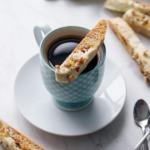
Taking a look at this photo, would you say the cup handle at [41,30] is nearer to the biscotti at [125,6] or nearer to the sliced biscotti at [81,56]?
the sliced biscotti at [81,56]

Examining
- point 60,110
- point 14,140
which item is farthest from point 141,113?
point 14,140

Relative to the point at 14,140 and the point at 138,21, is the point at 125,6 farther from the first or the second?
the point at 14,140

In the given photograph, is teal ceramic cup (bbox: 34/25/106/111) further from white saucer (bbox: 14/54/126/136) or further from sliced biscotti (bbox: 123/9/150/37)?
sliced biscotti (bbox: 123/9/150/37)

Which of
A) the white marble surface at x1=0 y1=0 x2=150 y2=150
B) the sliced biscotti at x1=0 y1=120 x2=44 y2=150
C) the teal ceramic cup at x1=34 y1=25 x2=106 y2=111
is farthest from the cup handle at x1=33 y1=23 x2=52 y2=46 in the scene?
the sliced biscotti at x1=0 y1=120 x2=44 y2=150

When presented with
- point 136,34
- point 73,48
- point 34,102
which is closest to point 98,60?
point 73,48

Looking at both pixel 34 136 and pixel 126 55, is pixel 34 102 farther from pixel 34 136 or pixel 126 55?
pixel 126 55
